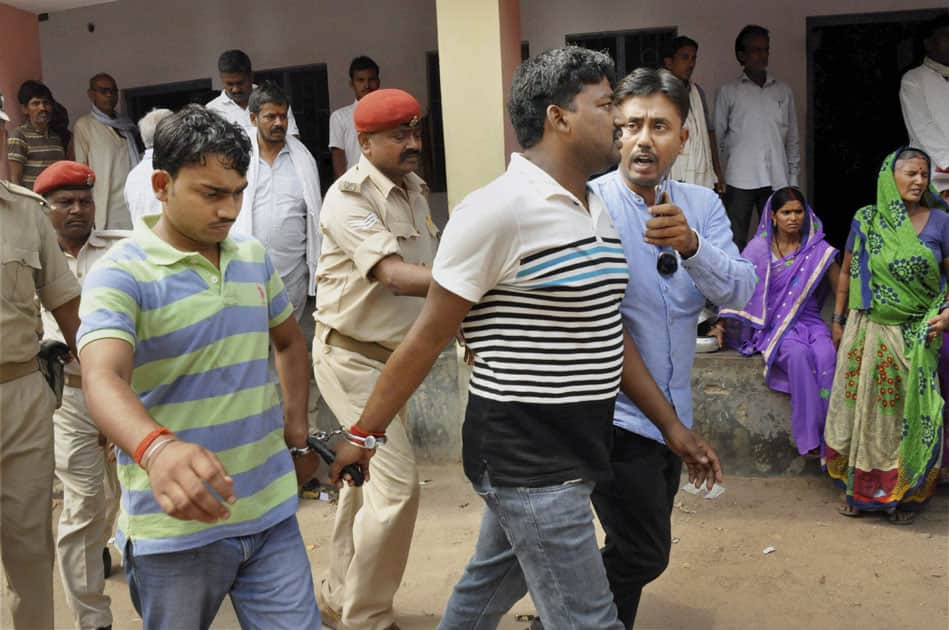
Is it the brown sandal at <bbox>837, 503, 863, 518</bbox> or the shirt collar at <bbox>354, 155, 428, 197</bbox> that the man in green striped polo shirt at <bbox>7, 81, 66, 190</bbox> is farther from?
the brown sandal at <bbox>837, 503, 863, 518</bbox>

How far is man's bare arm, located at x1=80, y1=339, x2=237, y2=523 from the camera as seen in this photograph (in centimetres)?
175

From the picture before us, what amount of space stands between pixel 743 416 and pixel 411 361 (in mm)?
3494

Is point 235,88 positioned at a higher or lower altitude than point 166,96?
lower

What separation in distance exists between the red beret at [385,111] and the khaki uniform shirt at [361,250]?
0.15m

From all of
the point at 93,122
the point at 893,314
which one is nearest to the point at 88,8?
the point at 93,122

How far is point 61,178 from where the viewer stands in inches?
153

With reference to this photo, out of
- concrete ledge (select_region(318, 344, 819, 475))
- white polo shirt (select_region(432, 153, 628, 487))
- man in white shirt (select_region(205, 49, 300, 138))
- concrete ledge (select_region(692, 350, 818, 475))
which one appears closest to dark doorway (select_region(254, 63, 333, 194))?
man in white shirt (select_region(205, 49, 300, 138))

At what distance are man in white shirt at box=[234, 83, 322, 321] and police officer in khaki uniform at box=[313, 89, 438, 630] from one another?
1.80 m

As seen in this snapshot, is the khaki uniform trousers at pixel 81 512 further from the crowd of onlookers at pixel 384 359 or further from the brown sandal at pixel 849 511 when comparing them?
the brown sandal at pixel 849 511

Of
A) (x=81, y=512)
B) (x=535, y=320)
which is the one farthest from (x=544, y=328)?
(x=81, y=512)

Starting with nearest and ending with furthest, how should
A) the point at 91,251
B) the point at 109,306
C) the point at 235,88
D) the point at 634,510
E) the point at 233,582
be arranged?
1. the point at 109,306
2. the point at 233,582
3. the point at 634,510
4. the point at 91,251
5. the point at 235,88

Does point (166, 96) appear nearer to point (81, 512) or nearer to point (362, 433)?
point (81, 512)

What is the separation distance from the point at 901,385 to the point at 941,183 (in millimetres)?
2039

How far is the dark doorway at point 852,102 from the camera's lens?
7582mm
